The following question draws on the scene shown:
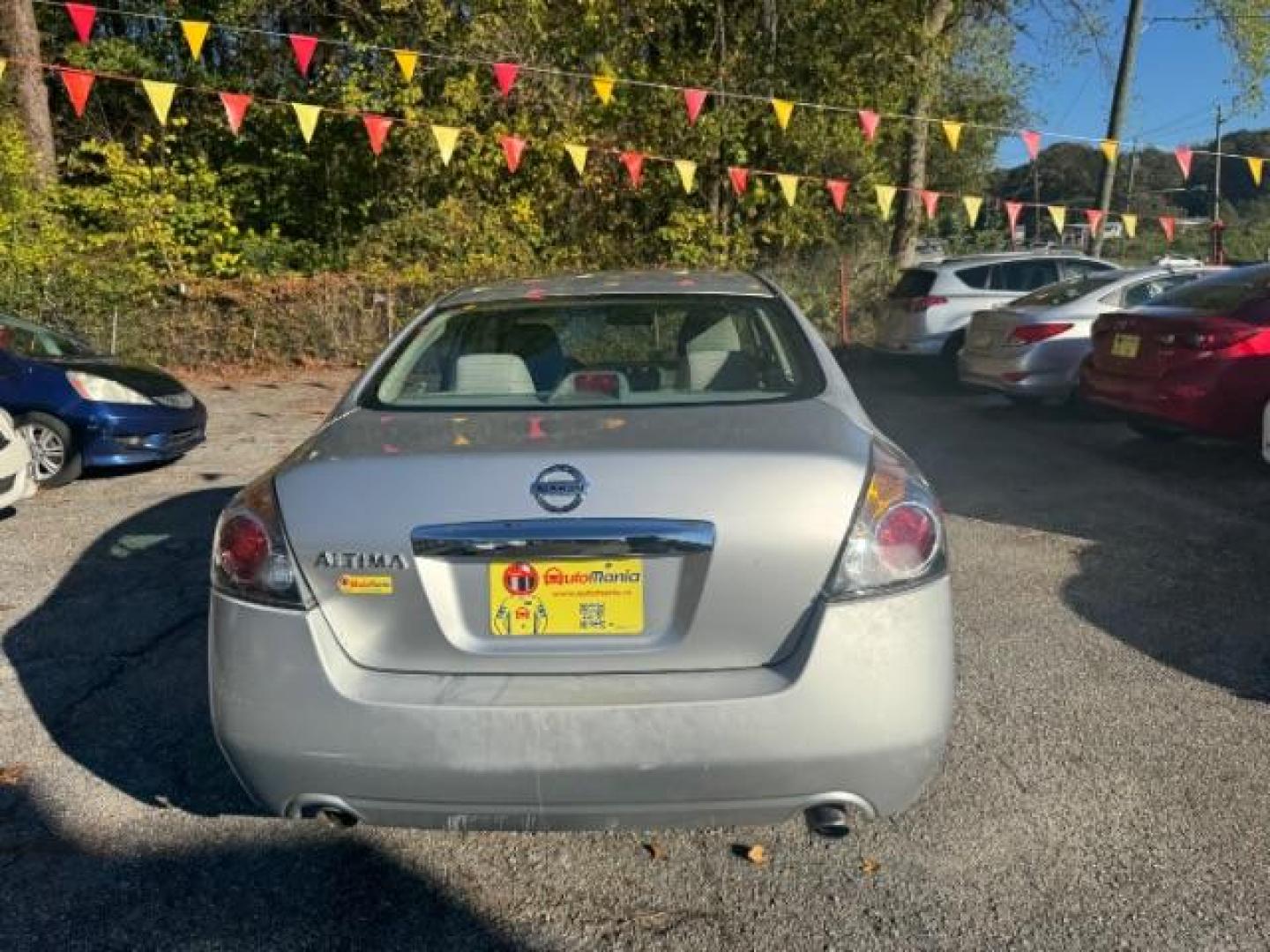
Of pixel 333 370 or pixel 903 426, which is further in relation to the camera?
pixel 333 370

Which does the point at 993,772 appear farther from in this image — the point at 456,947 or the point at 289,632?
the point at 289,632

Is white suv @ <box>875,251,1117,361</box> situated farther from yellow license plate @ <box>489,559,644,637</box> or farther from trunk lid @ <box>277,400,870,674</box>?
yellow license plate @ <box>489,559,644,637</box>

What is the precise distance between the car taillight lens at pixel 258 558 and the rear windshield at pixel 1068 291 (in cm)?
868

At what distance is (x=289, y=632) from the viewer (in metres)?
2.19

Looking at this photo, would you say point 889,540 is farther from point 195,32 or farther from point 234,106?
point 234,106

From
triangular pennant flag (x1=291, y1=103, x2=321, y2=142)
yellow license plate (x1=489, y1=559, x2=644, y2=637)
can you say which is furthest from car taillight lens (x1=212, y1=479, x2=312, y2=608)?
triangular pennant flag (x1=291, y1=103, x2=321, y2=142)

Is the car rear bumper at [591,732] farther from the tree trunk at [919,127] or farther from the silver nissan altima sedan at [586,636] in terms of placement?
the tree trunk at [919,127]

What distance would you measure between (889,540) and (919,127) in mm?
15462

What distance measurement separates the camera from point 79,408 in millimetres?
7090

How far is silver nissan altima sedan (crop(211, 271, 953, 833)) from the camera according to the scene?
2.11 m

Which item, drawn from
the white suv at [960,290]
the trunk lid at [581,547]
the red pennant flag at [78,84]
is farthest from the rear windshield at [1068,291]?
the red pennant flag at [78,84]

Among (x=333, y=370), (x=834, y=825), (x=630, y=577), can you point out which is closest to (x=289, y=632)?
(x=630, y=577)

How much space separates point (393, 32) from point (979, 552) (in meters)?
14.6

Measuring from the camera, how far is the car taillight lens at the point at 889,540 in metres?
2.18
